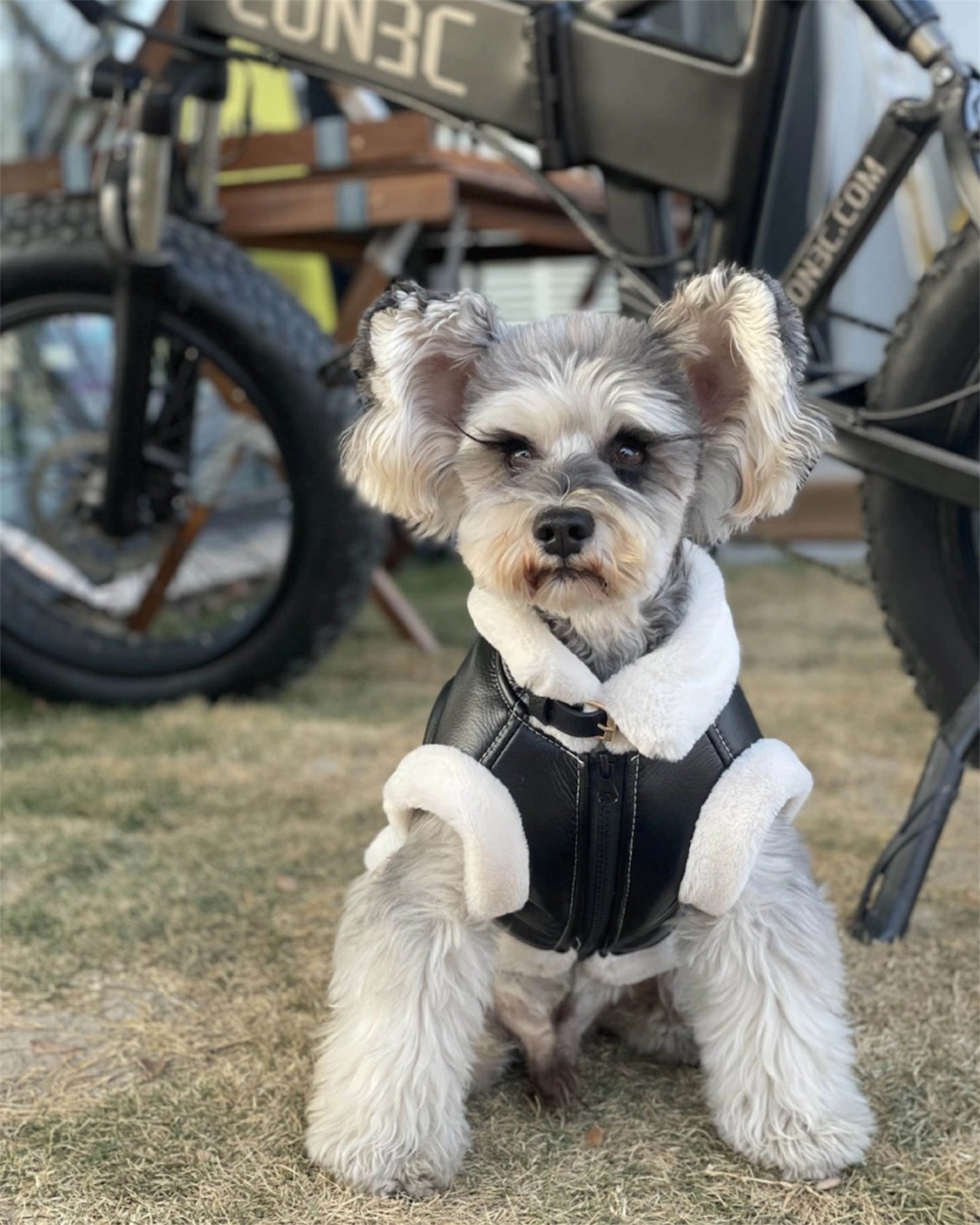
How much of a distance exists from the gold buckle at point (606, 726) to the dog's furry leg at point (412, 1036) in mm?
228

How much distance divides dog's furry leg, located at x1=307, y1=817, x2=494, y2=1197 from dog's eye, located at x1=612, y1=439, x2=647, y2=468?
1.69 feet

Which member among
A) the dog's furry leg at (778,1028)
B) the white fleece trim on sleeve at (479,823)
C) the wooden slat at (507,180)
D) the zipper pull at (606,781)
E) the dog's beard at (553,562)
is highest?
the wooden slat at (507,180)

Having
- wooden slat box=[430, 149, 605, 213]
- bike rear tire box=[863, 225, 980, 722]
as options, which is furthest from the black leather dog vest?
wooden slat box=[430, 149, 605, 213]

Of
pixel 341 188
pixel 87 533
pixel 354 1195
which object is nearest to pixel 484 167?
pixel 341 188

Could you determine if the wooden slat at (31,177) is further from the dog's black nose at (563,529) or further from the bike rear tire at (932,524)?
the dog's black nose at (563,529)

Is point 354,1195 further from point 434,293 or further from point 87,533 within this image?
point 87,533

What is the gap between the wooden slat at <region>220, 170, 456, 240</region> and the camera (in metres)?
3.69

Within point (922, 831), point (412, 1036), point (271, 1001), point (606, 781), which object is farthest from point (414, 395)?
point (922, 831)

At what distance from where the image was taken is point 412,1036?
Result: 1.50 meters

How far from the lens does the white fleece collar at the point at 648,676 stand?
1438 millimetres

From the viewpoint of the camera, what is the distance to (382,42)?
8.88ft

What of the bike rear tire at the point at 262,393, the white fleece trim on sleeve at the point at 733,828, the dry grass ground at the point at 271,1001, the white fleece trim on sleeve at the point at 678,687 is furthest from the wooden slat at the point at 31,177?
the white fleece trim on sleeve at the point at 733,828

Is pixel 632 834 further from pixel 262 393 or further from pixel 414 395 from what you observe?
pixel 262 393

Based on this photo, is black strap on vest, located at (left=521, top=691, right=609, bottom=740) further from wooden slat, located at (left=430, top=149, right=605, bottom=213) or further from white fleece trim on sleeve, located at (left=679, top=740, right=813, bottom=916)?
wooden slat, located at (left=430, top=149, right=605, bottom=213)
